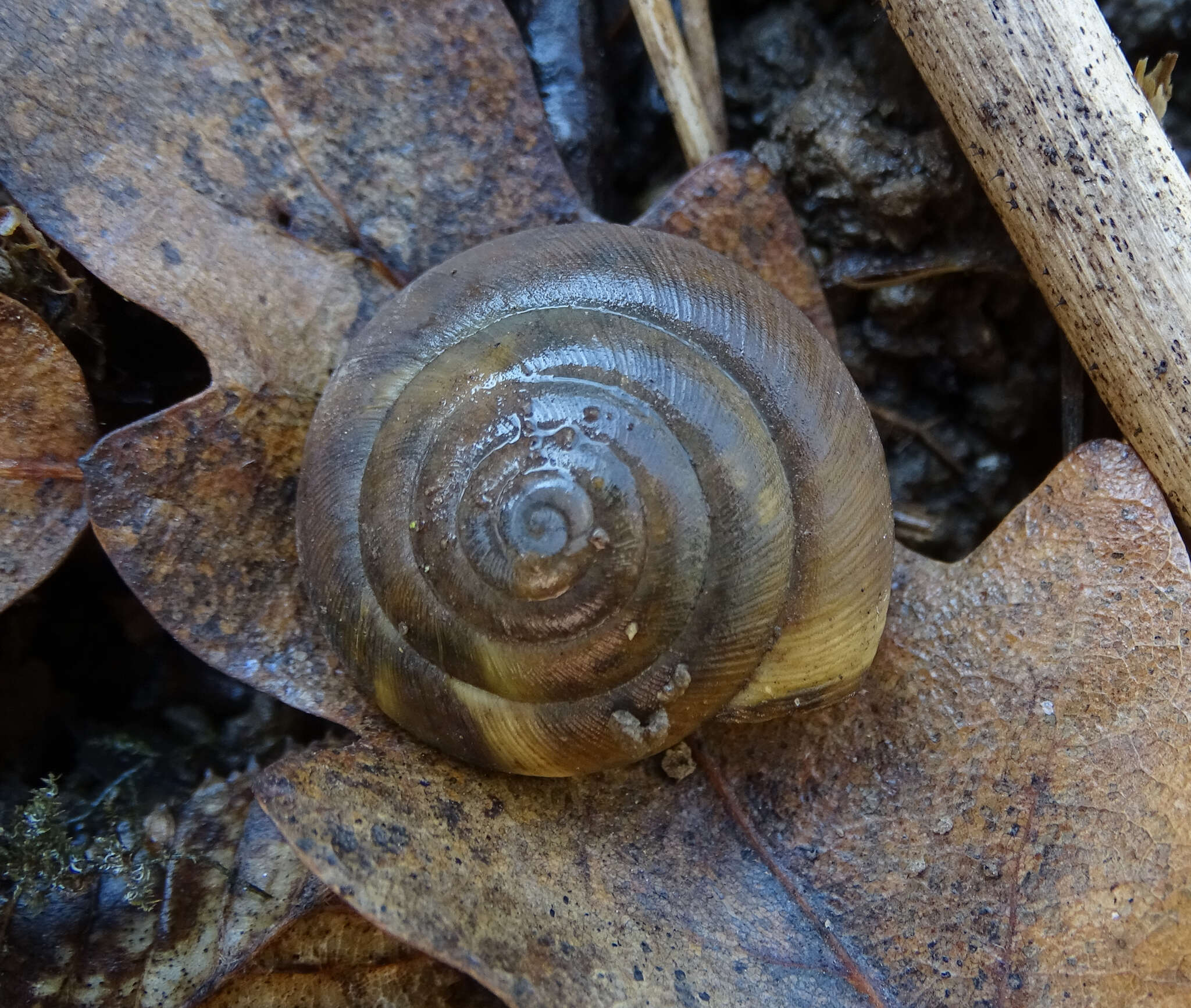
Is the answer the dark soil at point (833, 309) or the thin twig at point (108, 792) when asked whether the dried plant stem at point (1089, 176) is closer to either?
the dark soil at point (833, 309)

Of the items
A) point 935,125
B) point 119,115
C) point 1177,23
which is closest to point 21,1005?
point 119,115

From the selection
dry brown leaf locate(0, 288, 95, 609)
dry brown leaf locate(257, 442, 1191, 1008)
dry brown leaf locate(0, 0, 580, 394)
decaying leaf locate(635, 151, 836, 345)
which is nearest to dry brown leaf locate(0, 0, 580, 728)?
dry brown leaf locate(0, 0, 580, 394)

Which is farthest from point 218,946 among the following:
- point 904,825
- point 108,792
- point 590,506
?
point 904,825

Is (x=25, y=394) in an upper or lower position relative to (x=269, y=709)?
upper

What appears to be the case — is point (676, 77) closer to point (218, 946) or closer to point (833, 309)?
point (833, 309)

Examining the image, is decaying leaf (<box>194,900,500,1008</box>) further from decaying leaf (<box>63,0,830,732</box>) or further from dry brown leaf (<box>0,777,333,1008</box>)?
decaying leaf (<box>63,0,830,732</box>)

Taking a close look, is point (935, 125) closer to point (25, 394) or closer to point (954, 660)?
point (954, 660)
